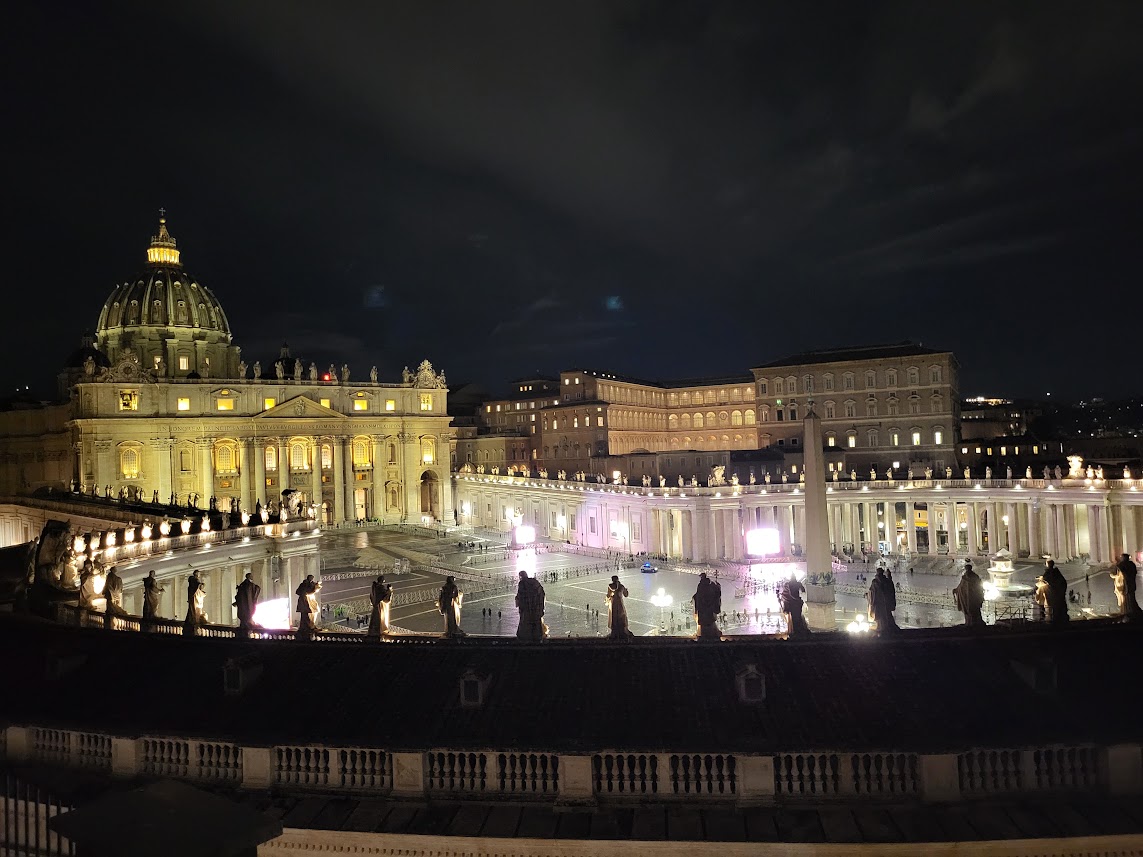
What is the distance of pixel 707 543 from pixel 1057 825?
66.2 metres

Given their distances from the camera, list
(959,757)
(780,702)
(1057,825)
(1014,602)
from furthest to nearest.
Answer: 1. (1014,602)
2. (780,702)
3. (959,757)
4. (1057,825)

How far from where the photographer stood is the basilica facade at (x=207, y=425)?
99750 millimetres

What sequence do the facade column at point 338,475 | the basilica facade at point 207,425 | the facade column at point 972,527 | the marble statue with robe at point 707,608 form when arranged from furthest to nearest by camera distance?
the facade column at point 338,475, the basilica facade at point 207,425, the facade column at point 972,527, the marble statue with robe at point 707,608

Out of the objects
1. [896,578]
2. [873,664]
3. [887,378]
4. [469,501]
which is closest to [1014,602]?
[896,578]

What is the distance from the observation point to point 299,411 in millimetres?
111125

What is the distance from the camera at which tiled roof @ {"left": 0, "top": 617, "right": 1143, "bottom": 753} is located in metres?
14.6

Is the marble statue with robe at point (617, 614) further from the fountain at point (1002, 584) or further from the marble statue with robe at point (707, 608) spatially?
the fountain at point (1002, 584)

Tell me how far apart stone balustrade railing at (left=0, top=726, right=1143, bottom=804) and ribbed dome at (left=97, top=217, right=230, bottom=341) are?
124226mm

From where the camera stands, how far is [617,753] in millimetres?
13281

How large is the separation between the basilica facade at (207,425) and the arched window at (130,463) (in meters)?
0.14

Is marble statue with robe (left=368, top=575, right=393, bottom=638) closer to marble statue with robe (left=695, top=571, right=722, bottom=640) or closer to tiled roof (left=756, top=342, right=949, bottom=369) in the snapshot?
marble statue with robe (left=695, top=571, right=722, bottom=640)

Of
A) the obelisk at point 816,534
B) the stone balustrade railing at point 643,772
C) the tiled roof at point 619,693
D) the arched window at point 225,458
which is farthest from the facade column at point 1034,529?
the arched window at point 225,458

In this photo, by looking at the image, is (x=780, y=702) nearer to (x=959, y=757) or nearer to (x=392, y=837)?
(x=959, y=757)

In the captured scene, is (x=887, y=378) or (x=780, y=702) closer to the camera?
(x=780, y=702)
